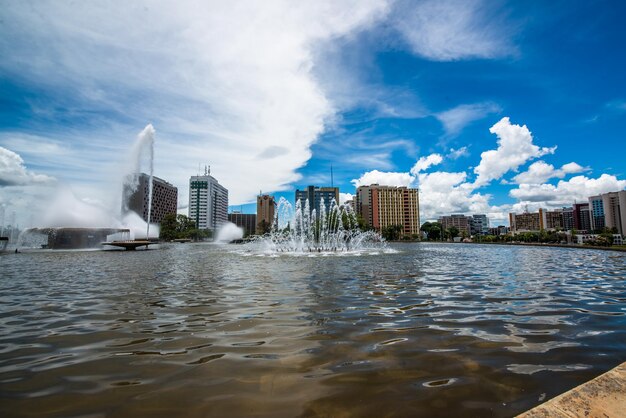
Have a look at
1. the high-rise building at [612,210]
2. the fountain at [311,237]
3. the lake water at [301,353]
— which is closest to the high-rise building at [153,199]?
the fountain at [311,237]

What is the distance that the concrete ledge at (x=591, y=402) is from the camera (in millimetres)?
2777

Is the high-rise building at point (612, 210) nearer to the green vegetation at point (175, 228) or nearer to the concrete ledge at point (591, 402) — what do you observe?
the green vegetation at point (175, 228)

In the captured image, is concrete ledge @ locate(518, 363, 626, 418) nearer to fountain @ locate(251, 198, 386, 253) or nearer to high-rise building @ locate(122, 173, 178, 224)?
fountain @ locate(251, 198, 386, 253)

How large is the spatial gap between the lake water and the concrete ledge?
24.4 inches

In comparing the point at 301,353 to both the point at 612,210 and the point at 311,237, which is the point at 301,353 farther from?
the point at 612,210

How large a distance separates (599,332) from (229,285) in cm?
1126

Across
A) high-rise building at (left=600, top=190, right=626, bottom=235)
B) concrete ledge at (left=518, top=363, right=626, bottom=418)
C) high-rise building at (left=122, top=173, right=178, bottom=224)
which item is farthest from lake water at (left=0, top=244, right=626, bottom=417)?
high-rise building at (left=600, top=190, right=626, bottom=235)

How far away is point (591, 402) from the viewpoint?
2.98 m

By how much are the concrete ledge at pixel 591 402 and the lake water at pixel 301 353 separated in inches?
24.4

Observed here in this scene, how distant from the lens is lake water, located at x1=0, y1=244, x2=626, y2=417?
3.68m

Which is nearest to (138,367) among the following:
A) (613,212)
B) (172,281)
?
(172,281)

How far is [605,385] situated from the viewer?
10.8 ft

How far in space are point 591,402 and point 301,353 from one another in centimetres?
360

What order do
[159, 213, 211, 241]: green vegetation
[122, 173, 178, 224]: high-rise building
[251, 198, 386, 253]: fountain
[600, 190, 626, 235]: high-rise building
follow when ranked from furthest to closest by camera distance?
[122, 173, 178, 224]: high-rise building
[600, 190, 626, 235]: high-rise building
[159, 213, 211, 241]: green vegetation
[251, 198, 386, 253]: fountain
